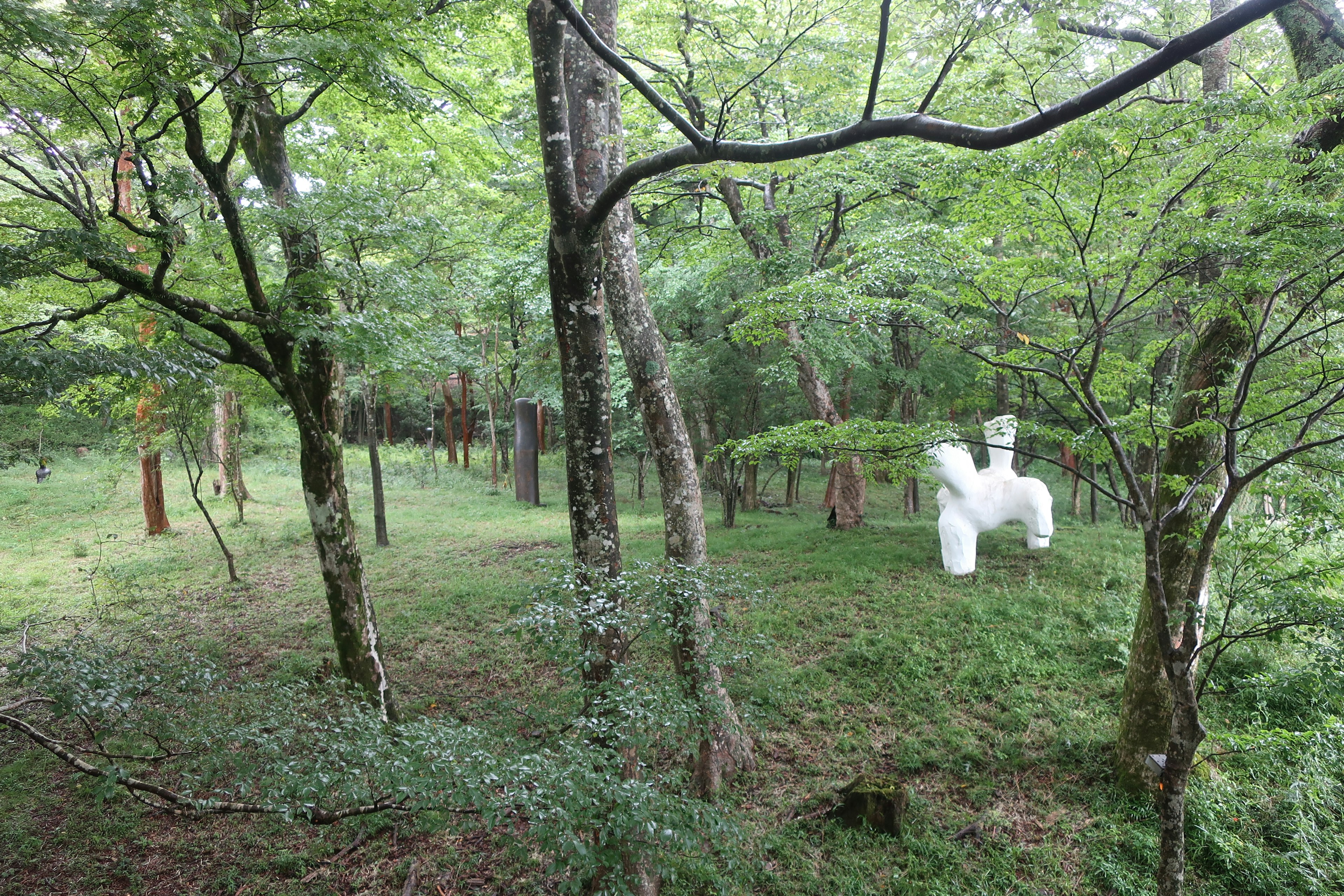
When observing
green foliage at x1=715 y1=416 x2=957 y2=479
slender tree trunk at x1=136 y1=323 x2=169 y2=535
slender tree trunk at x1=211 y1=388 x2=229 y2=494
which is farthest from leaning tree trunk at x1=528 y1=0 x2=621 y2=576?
slender tree trunk at x1=136 y1=323 x2=169 y2=535

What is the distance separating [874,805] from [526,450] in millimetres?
12580

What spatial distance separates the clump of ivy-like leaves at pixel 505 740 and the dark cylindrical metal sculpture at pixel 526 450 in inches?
467

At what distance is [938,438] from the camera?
450cm

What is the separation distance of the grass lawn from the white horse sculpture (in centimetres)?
35

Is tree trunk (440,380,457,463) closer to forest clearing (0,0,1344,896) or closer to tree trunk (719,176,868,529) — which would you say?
forest clearing (0,0,1344,896)

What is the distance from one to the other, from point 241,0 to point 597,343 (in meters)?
2.89

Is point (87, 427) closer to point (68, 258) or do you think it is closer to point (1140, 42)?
point (68, 258)

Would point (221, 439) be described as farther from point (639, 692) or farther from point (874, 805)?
point (874, 805)

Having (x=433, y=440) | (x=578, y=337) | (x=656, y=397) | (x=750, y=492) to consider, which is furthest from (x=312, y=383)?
(x=433, y=440)

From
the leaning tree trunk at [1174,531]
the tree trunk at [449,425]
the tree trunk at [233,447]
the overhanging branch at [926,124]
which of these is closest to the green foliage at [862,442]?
the leaning tree trunk at [1174,531]

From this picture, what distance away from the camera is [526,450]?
15781 millimetres

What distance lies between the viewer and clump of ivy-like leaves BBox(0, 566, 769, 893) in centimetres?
237

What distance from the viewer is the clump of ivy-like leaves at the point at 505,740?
237 cm

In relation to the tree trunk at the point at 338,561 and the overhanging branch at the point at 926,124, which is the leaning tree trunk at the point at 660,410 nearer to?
the overhanging branch at the point at 926,124
